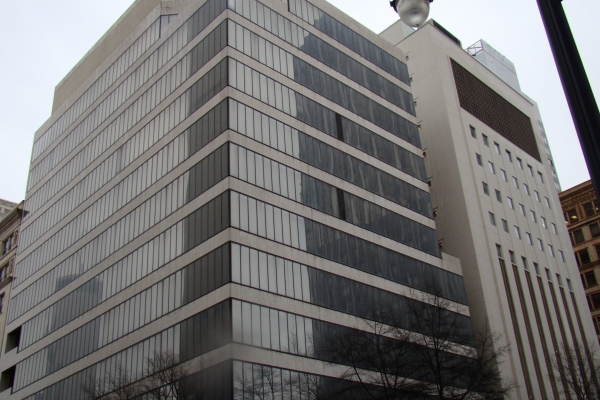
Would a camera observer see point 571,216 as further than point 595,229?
Yes

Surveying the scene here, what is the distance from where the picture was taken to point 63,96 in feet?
293

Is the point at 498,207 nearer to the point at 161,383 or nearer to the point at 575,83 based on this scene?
the point at 161,383

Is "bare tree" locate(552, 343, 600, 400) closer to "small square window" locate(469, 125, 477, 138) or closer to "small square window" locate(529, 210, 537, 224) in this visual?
"small square window" locate(529, 210, 537, 224)

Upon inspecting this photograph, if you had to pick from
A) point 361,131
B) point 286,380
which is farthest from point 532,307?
point 286,380

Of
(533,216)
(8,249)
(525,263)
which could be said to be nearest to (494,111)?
(533,216)

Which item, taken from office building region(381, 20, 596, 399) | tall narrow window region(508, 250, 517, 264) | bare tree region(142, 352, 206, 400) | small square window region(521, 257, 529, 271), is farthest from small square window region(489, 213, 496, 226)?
bare tree region(142, 352, 206, 400)

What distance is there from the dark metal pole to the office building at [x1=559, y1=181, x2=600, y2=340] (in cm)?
10091

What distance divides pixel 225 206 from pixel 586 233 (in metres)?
74.5

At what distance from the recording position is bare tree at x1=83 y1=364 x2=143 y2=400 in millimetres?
48000

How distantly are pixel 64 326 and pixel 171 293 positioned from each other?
19.8 meters

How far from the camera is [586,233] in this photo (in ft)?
347

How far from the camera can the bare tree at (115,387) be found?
48.0 metres

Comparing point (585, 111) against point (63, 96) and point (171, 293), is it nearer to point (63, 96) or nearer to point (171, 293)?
point (171, 293)

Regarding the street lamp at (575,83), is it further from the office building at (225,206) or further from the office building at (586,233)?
the office building at (586,233)
